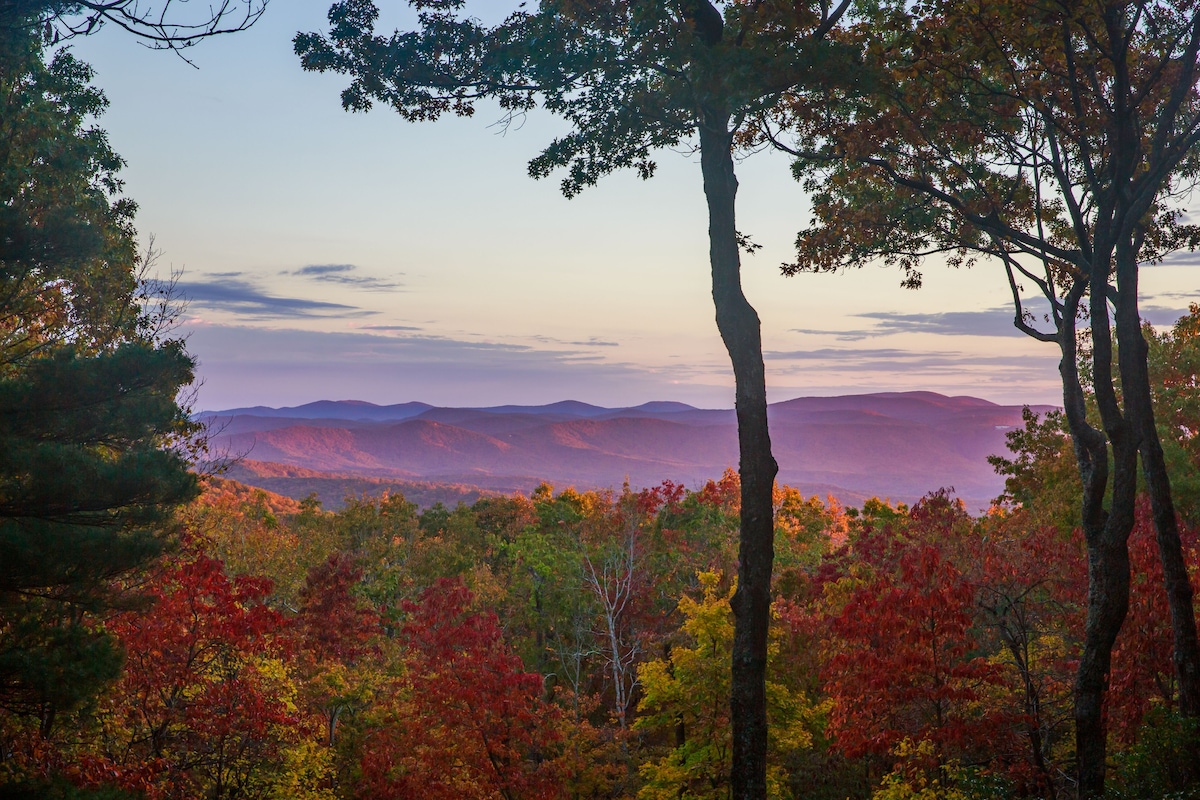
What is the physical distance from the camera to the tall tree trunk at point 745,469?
8141mm

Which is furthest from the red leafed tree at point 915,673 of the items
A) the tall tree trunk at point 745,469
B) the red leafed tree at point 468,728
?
the red leafed tree at point 468,728

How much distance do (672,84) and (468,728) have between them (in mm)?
11305

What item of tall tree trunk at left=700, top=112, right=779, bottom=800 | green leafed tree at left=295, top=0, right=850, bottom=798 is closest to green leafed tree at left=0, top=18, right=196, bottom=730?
green leafed tree at left=295, top=0, right=850, bottom=798

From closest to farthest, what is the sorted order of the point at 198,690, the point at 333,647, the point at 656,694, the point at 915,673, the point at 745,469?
the point at 745,469 → the point at 915,673 → the point at 198,690 → the point at 656,694 → the point at 333,647

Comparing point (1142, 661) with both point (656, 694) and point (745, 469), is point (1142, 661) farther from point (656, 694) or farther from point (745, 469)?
point (656, 694)

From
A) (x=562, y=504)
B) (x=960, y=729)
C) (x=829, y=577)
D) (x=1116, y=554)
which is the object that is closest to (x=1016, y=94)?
(x=1116, y=554)

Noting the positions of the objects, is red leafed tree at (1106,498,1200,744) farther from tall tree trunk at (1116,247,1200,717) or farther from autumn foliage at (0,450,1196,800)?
tall tree trunk at (1116,247,1200,717)

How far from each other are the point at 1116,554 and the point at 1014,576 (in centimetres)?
A: 412

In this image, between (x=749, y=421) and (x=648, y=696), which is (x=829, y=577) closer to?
(x=648, y=696)

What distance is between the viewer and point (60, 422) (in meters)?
10.4

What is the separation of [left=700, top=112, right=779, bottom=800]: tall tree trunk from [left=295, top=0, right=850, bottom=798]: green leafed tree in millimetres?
13

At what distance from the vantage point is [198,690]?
1388 centimetres

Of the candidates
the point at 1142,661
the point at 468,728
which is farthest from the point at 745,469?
the point at 468,728

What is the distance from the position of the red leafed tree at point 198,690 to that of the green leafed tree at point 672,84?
8.79m
